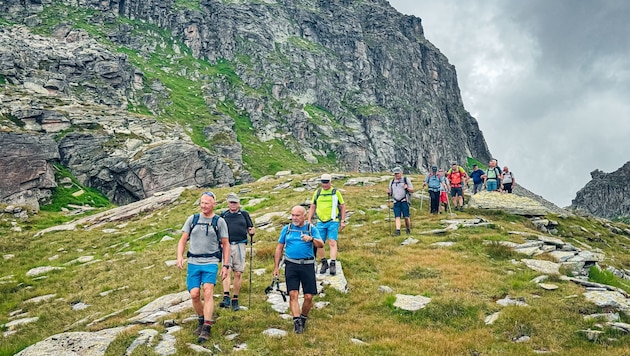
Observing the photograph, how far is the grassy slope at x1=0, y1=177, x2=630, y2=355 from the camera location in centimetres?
952

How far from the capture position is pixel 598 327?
9.82 metres

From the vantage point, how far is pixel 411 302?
1236 cm

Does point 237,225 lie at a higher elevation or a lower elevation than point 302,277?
higher

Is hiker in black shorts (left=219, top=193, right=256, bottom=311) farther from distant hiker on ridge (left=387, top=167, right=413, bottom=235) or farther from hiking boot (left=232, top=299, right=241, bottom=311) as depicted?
distant hiker on ridge (left=387, top=167, right=413, bottom=235)

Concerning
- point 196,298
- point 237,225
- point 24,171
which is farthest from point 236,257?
point 24,171

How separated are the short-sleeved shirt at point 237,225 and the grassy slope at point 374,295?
1.97m

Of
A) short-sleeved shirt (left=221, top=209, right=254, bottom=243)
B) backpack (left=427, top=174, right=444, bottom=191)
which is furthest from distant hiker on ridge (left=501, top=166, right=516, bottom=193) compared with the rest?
short-sleeved shirt (left=221, top=209, right=254, bottom=243)

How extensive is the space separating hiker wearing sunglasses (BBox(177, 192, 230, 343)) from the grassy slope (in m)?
0.81

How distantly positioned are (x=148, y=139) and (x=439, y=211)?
2492 inches

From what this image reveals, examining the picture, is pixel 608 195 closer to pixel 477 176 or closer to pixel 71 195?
pixel 477 176

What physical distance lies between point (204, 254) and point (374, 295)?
5.81 meters

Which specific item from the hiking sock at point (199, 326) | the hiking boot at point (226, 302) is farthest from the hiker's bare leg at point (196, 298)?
the hiking boot at point (226, 302)

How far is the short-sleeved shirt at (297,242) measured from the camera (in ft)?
35.0

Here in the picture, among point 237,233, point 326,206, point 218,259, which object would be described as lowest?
point 218,259
